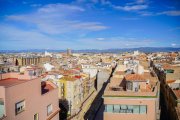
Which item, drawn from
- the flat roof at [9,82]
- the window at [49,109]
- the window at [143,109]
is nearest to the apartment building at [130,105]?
the window at [143,109]

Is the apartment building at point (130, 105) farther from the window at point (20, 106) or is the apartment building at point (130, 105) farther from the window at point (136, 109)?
the window at point (20, 106)

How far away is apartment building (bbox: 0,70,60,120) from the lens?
19117 mm

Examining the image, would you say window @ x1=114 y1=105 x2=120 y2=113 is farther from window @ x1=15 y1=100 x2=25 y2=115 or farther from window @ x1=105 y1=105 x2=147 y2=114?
window @ x1=15 y1=100 x2=25 y2=115

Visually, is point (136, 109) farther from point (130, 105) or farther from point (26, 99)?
point (26, 99)

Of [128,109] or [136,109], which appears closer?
[136,109]

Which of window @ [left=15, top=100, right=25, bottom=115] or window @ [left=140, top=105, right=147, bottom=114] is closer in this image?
window @ [left=15, top=100, right=25, bottom=115]

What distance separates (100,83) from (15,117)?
177 feet

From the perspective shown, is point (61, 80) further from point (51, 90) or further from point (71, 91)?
point (51, 90)

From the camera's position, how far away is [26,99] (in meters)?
21.8

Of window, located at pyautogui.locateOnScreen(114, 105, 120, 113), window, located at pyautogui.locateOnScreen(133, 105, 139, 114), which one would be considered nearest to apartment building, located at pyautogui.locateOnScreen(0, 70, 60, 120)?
window, located at pyautogui.locateOnScreen(114, 105, 120, 113)

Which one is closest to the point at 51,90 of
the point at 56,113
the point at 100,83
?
the point at 56,113

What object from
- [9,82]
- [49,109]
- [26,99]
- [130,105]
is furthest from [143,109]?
[9,82]

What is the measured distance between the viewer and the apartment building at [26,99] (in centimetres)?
1912

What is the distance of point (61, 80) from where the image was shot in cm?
Answer: 4988
